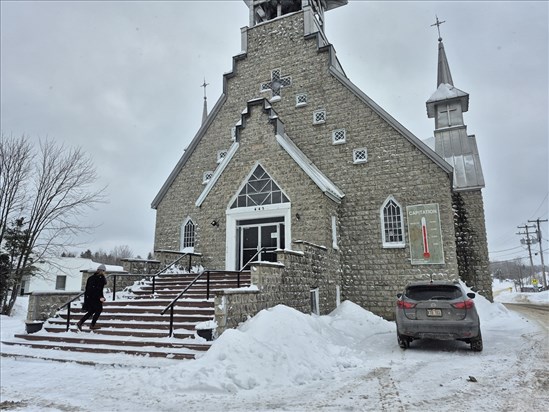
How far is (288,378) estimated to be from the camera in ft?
21.1

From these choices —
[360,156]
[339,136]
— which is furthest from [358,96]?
[360,156]

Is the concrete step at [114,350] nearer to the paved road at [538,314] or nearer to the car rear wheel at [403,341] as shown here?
the car rear wheel at [403,341]

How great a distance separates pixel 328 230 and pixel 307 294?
3.13 m

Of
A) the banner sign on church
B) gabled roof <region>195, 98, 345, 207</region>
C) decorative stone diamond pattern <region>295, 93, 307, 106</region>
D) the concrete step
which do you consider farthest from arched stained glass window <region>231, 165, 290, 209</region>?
the concrete step

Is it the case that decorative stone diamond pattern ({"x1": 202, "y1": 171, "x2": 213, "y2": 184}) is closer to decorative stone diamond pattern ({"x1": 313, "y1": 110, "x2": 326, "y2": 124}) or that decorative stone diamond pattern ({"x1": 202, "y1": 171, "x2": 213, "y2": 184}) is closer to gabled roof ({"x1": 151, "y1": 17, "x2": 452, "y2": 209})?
gabled roof ({"x1": 151, "y1": 17, "x2": 452, "y2": 209})

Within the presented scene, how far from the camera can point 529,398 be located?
5.19 meters

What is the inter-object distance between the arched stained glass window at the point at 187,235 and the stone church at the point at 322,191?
6 centimetres

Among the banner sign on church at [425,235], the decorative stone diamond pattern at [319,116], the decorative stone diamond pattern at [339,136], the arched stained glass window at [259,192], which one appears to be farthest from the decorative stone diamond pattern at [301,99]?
the banner sign on church at [425,235]

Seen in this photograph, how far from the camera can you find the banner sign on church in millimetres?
14219

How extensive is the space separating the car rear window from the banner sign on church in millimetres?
5704

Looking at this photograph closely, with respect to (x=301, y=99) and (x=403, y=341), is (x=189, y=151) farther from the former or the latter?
(x=403, y=341)

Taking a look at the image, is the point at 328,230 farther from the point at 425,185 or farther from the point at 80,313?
the point at 80,313

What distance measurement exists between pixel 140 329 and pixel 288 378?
15.4 ft

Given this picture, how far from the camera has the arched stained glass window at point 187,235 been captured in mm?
18578
